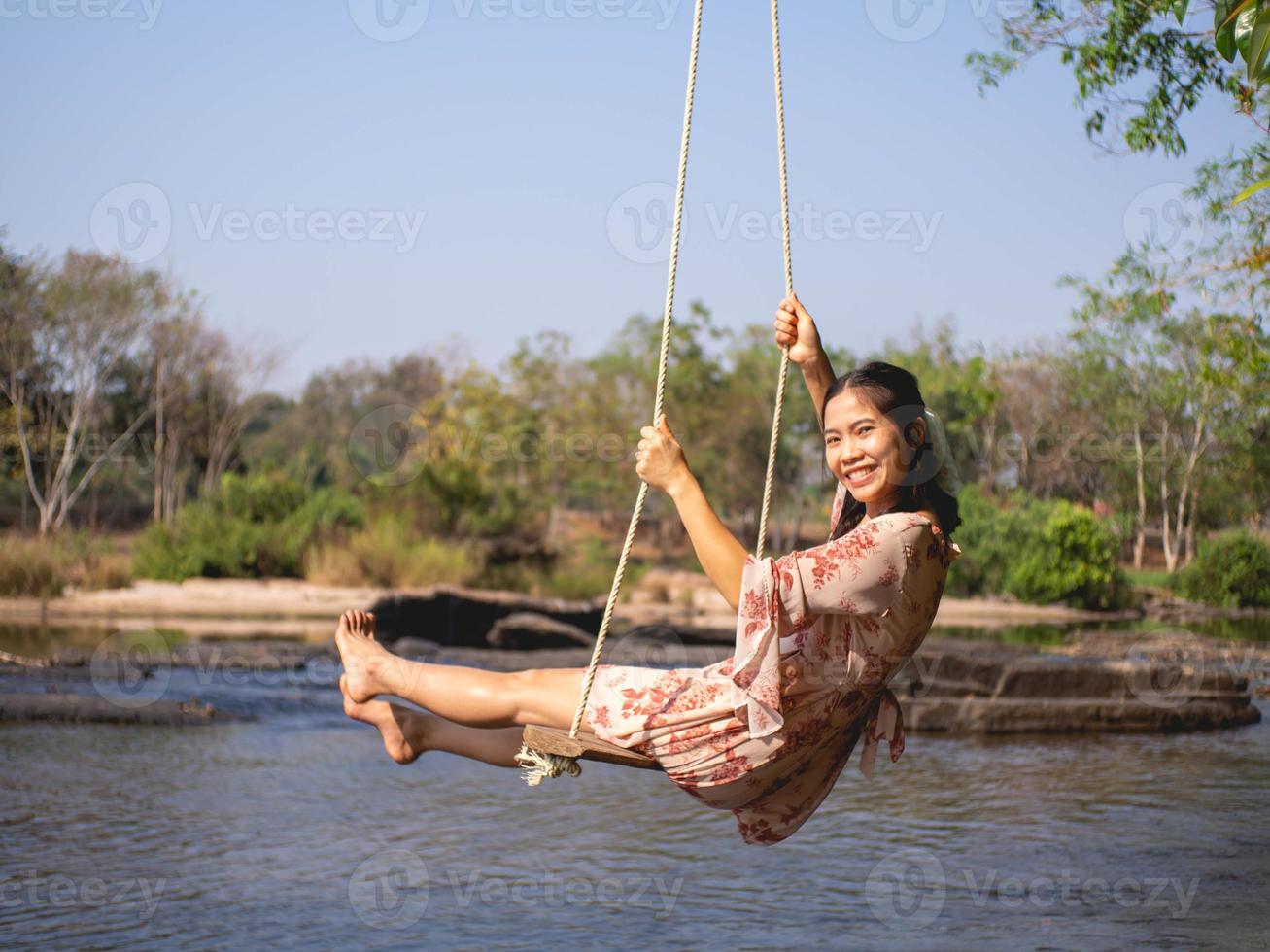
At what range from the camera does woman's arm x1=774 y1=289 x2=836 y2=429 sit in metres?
3.50

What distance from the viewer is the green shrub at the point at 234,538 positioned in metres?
19.8

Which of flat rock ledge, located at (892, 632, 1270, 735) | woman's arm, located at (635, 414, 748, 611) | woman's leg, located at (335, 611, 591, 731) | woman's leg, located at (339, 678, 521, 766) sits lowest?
flat rock ledge, located at (892, 632, 1270, 735)

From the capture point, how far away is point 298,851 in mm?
5805

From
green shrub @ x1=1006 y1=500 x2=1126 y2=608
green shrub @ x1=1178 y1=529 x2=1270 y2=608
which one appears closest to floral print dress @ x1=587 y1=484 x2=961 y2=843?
green shrub @ x1=1006 y1=500 x2=1126 y2=608

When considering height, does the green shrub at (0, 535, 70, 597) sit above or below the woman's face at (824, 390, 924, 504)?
below

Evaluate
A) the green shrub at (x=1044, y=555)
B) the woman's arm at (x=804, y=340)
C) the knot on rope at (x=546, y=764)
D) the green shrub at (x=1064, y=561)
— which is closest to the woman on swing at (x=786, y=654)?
the knot on rope at (x=546, y=764)

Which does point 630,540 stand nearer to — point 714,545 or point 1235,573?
point 714,545

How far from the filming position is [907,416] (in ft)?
10.1

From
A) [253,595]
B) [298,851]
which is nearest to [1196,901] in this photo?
[298,851]

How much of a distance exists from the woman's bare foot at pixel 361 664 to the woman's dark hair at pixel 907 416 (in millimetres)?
1200

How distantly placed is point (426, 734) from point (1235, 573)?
20.8 m

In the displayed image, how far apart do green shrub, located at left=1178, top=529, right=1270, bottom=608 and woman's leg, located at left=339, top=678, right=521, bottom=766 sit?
2075 cm

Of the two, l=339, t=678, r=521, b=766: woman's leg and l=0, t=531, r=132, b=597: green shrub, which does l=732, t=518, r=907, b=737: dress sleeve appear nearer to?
l=339, t=678, r=521, b=766: woman's leg

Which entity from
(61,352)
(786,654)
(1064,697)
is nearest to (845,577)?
(786,654)
